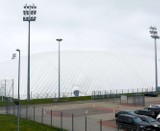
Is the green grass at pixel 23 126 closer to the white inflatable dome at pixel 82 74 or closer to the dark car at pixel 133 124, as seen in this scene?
the dark car at pixel 133 124

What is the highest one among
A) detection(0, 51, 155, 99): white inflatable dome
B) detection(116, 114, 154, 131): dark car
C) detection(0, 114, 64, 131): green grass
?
detection(0, 51, 155, 99): white inflatable dome

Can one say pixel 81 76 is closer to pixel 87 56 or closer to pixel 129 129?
pixel 87 56

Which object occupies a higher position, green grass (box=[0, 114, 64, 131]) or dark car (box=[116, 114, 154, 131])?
dark car (box=[116, 114, 154, 131])

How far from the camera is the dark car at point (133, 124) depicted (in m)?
27.2

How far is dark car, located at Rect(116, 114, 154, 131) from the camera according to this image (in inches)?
1073

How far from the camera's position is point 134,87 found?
77.5 metres

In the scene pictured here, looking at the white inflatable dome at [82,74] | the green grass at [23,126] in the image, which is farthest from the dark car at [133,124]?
the white inflatable dome at [82,74]

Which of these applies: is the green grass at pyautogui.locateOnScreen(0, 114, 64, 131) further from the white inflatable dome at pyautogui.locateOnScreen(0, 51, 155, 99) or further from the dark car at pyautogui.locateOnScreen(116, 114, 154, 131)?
the white inflatable dome at pyautogui.locateOnScreen(0, 51, 155, 99)

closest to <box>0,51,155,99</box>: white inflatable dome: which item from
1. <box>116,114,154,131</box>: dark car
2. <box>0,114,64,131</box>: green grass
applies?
<box>0,114,64,131</box>: green grass

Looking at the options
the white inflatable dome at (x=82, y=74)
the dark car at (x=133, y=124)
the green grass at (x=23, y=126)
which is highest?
the white inflatable dome at (x=82, y=74)

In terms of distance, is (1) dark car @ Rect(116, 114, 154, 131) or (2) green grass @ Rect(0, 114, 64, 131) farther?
(2) green grass @ Rect(0, 114, 64, 131)

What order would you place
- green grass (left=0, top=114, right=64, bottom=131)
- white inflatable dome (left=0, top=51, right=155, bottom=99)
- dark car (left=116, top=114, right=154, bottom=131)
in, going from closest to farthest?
1. dark car (left=116, top=114, right=154, bottom=131)
2. green grass (left=0, top=114, right=64, bottom=131)
3. white inflatable dome (left=0, top=51, right=155, bottom=99)

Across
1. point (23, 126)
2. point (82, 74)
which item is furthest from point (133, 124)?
point (82, 74)

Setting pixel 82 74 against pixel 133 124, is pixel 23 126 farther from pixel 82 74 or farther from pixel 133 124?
pixel 82 74
